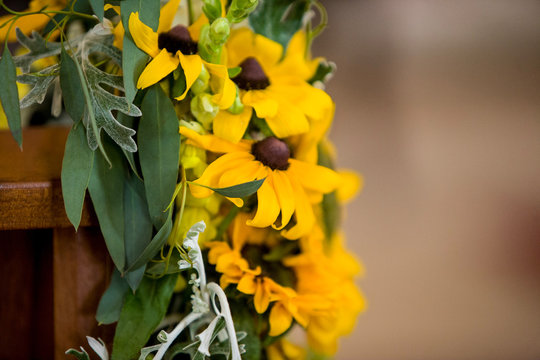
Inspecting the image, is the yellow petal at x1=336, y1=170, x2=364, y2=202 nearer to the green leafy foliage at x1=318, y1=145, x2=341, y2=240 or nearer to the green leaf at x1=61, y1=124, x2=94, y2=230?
the green leafy foliage at x1=318, y1=145, x2=341, y2=240

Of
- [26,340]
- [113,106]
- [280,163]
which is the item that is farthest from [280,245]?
[26,340]

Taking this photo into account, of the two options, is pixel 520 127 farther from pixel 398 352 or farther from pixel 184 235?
pixel 184 235

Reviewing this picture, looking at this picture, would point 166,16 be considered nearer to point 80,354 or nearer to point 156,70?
point 156,70

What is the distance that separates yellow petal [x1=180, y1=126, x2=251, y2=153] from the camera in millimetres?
403

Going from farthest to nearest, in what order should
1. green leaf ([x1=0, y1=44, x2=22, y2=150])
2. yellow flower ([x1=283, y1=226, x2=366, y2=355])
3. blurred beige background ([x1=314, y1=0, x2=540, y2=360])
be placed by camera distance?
blurred beige background ([x1=314, y1=0, x2=540, y2=360]) < yellow flower ([x1=283, y1=226, x2=366, y2=355]) < green leaf ([x1=0, y1=44, x2=22, y2=150])

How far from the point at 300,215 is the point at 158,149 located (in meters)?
0.13

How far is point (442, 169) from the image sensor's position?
1.48 meters

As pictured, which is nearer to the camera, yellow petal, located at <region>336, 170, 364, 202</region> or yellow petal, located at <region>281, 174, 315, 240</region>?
yellow petal, located at <region>281, 174, 315, 240</region>

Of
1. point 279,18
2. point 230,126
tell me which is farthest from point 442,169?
point 230,126

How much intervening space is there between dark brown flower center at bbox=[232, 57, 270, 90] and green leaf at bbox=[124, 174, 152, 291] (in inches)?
5.2

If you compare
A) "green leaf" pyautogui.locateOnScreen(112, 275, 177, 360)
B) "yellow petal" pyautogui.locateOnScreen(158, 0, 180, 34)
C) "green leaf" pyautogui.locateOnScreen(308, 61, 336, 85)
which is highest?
"yellow petal" pyautogui.locateOnScreen(158, 0, 180, 34)

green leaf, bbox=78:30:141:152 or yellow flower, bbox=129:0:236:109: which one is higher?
yellow flower, bbox=129:0:236:109

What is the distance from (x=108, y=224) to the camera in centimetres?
39

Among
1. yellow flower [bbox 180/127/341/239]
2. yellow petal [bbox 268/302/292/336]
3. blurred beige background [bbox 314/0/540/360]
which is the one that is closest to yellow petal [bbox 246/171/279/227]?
yellow flower [bbox 180/127/341/239]
